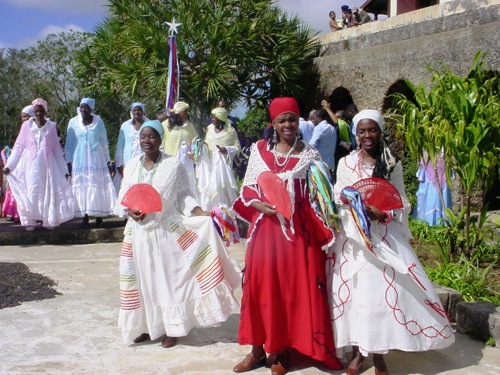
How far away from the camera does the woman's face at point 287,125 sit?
438 centimetres

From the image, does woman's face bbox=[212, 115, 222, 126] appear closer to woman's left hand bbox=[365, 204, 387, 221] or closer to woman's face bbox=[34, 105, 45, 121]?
woman's face bbox=[34, 105, 45, 121]

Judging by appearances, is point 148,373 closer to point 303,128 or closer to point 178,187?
point 178,187

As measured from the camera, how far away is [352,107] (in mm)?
11906

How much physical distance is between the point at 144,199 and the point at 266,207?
1119mm

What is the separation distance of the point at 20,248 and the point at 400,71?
7874 millimetres

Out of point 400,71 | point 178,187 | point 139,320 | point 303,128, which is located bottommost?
point 139,320

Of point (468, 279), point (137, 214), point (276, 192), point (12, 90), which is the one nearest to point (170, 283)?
point (137, 214)

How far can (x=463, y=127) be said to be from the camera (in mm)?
5809

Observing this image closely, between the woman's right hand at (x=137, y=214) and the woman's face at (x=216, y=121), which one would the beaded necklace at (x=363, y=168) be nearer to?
the woman's right hand at (x=137, y=214)

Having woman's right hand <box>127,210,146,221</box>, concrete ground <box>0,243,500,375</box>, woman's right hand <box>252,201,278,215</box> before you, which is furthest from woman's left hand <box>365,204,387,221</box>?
woman's right hand <box>127,210,146,221</box>

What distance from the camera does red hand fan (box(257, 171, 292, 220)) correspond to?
429 cm

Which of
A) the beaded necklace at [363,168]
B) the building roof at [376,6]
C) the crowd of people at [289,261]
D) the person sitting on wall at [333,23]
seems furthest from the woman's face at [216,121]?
the building roof at [376,6]

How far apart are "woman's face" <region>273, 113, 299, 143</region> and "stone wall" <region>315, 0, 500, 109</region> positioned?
715cm

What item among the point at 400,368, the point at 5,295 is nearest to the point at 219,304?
the point at 400,368
